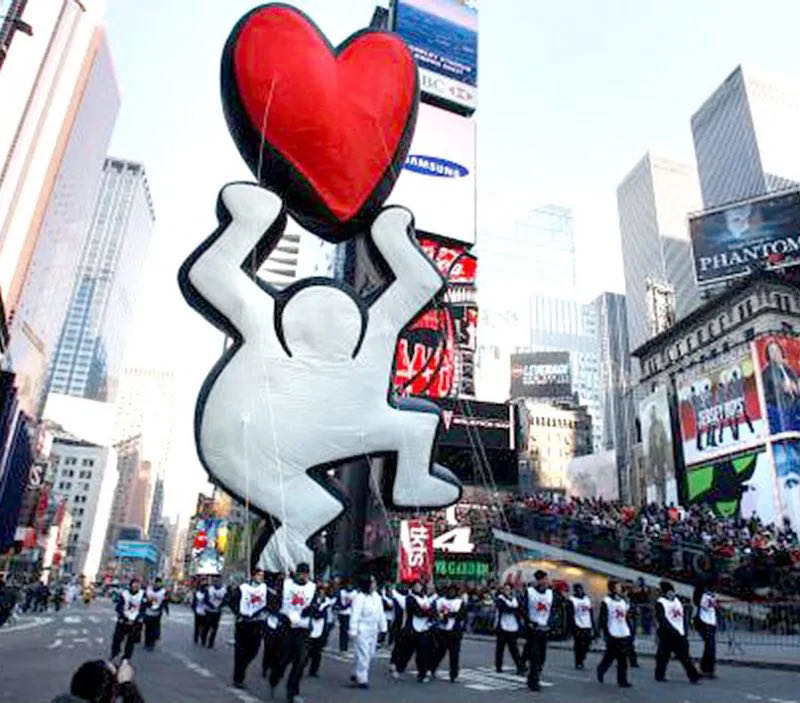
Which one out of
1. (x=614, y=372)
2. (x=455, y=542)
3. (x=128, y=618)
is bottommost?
(x=128, y=618)

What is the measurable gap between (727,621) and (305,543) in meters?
13.5

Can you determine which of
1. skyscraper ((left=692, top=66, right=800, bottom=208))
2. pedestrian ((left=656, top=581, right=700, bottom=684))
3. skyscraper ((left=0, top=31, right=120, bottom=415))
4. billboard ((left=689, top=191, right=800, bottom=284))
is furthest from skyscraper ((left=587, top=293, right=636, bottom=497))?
pedestrian ((left=656, top=581, right=700, bottom=684))

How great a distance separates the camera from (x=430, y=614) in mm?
11984

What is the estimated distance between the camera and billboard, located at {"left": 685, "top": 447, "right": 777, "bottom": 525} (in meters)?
46.2

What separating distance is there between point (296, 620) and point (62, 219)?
146 meters

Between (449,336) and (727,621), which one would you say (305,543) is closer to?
(727,621)

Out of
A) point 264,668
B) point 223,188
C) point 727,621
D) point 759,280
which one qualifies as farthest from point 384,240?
point 759,280

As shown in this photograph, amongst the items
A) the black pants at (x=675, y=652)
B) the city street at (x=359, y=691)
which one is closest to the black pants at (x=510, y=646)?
the city street at (x=359, y=691)

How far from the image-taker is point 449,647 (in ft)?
39.7

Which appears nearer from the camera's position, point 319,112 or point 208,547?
point 319,112

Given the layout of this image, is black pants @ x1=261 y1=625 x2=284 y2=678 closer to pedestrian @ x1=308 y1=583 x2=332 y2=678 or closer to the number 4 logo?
pedestrian @ x1=308 y1=583 x2=332 y2=678

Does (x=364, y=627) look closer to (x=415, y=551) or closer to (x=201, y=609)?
(x=201, y=609)

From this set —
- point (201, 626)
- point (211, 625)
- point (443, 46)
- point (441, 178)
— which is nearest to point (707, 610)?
point (211, 625)

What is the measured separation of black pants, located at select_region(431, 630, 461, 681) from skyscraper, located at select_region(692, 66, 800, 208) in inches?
5283
